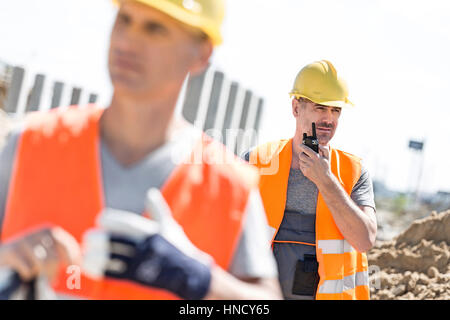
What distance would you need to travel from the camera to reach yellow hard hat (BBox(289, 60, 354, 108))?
8.53 ft

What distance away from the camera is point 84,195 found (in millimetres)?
1393

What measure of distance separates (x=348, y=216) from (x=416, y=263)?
3.55 m

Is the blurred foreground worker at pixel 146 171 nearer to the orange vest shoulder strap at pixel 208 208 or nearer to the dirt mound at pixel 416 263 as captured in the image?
the orange vest shoulder strap at pixel 208 208

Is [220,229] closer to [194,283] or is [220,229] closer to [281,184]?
[194,283]

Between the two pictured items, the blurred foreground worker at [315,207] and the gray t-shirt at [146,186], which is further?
the blurred foreground worker at [315,207]

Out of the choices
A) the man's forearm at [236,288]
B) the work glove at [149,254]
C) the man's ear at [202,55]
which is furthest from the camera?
the man's ear at [202,55]

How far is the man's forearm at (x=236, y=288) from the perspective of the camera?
1.38 m

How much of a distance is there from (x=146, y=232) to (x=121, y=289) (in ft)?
0.78

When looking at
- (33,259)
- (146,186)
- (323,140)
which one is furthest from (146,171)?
(323,140)

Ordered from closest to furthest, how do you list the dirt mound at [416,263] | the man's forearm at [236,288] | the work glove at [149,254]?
1. the work glove at [149,254]
2. the man's forearm at [236,288]
3. the dirt mound at [416,263]

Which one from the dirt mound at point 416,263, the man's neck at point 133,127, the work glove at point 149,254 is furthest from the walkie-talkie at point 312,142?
the dirt mound at point 416,263

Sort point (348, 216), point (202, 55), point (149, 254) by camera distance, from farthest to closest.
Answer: point (348, 216), point (202, 55), point (149, 254)

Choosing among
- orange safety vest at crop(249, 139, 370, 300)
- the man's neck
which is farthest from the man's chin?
the man's neck

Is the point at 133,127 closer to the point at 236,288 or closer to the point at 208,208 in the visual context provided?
the point at 208,208
